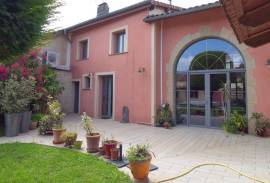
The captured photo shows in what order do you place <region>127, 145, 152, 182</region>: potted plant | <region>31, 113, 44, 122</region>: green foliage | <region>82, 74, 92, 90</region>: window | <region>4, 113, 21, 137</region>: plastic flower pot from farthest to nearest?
<region>82, 74, 92, 90</region>: window, <region>31, 113, 44, 122</region>: green foliage, <region>4, 113, 21, 137</region>: plastic flower pot, <region>127, 145, 152, 182</region>: potted plant

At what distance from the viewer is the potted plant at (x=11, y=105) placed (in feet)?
26.5

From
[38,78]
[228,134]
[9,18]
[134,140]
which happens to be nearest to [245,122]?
[228,134]

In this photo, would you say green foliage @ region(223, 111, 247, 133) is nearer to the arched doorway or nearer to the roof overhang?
the arched doorway

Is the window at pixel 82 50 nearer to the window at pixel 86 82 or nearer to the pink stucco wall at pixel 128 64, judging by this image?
the pink stucco wall at pixel 128 64

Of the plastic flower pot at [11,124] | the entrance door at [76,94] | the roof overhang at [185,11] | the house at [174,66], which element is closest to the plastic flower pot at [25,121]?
the plastic flower pot at [11,124]

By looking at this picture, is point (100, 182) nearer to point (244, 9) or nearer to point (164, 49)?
point (244, 9)

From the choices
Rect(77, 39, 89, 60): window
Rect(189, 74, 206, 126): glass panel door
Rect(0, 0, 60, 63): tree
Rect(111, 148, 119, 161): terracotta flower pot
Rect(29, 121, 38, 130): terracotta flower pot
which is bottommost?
Rect(111, 148, 119, 161): terracotta flower pot

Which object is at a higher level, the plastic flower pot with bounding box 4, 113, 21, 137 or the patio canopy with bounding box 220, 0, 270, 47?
the patio canopy with bounding box 220, 0, 270, 47

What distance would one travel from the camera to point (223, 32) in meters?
8.97

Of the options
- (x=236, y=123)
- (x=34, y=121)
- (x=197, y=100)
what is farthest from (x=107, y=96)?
(x=236, y=123)

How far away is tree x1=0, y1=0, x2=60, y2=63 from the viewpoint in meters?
2.95

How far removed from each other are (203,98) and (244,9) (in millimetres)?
8333

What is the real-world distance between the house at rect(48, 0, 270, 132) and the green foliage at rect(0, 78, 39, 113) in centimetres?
487

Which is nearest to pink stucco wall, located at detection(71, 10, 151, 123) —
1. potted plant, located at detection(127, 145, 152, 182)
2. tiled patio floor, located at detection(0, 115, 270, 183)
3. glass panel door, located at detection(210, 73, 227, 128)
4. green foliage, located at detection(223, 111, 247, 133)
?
tiled patio floor, located at detection(0, 115, 270, 183)
